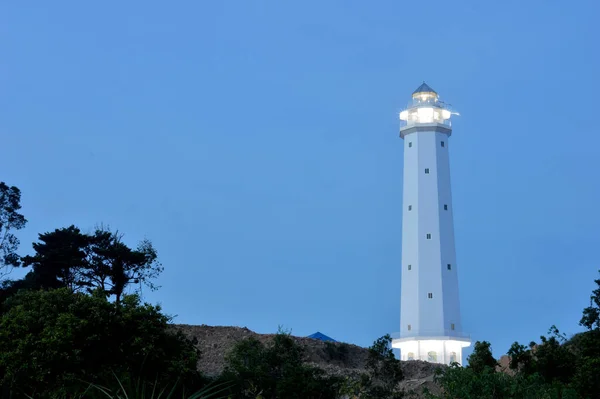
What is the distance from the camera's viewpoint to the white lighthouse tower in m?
52.5

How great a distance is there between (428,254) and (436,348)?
5.36 meters

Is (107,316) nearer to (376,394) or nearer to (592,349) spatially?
(376,394)

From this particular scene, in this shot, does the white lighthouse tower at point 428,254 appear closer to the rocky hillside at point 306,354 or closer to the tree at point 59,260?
the rocky hillside at point 306,354

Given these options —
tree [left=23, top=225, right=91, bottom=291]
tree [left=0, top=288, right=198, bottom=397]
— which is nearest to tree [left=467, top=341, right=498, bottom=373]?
tree [left=0, top=288, right=198, bottom=397]

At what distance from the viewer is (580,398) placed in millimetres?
27844

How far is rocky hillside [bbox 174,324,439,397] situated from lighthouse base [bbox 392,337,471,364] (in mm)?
2789

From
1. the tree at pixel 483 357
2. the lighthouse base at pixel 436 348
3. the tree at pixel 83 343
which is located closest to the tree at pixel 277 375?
the tree at pixel 83 343

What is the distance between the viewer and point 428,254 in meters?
53.4

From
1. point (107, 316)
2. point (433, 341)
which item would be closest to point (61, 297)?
point (107, 316)

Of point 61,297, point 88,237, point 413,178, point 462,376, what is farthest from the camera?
point 413,178

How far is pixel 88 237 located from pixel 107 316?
2156 cm

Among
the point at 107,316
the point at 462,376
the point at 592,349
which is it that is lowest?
the point at 462,376

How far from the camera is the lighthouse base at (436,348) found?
171 ft

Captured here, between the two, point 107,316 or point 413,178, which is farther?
point 413,178
